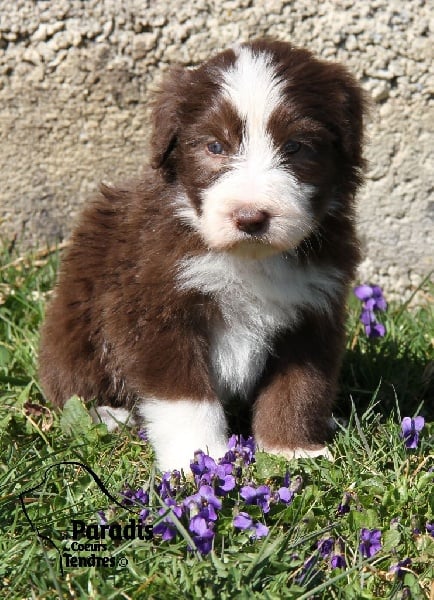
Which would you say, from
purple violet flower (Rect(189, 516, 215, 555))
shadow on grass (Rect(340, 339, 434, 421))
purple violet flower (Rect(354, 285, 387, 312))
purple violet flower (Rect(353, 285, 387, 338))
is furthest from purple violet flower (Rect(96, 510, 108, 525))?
purple violet flower (Rect(354, 285, 387, 312))

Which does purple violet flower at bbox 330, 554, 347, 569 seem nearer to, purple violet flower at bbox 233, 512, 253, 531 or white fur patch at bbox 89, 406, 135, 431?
purple violet flower at bbox 233, 512, 253, 531

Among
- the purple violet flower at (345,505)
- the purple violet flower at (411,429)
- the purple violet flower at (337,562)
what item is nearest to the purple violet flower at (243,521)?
the purple violet flower at (337,562)

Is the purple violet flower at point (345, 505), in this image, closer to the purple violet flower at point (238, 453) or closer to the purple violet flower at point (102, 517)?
the purple violet flower at point (238, 453)

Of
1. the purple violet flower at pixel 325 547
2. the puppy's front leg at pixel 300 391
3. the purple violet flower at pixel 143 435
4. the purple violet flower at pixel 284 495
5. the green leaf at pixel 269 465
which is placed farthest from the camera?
the purple violet flower at pixel 143 435

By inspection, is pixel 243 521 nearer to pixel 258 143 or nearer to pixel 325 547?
pixel 325 547

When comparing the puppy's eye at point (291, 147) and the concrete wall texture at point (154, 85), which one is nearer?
the puppy's eye at point (291, 147)

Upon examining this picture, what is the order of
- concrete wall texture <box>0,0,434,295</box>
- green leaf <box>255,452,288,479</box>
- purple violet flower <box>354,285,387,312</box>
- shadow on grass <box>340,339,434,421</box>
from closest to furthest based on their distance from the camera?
1. green leaf <box>255,452,288,479</box>
2. shadow on grass <box>340,339,434,421</box>
3. purple violet flower <box>354,285,387,312</box>
4. concrete wall texture <box>0,0,434,295</box>
